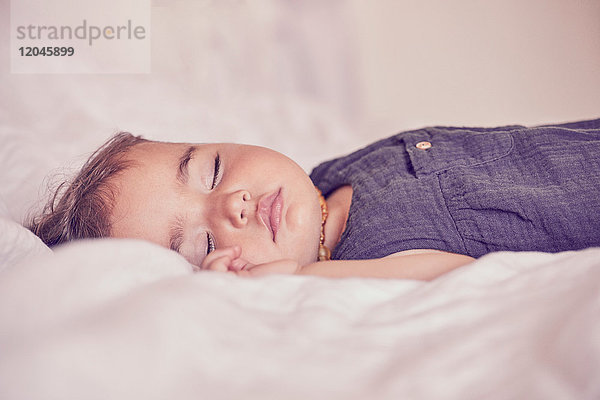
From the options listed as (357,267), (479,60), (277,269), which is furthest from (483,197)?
(479,60)

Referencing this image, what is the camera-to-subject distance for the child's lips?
36.5 inches

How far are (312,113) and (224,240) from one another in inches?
35.1

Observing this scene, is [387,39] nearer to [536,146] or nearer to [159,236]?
[536,146]

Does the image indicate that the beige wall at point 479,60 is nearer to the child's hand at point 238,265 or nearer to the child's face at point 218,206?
the child's face at point 218,206

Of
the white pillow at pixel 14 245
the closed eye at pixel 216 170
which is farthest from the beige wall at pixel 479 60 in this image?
the white pillow at pixel 14 245

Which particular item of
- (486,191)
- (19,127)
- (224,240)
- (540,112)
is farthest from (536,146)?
(19,127)

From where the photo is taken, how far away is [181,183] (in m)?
0.96

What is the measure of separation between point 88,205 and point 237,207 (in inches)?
12.6

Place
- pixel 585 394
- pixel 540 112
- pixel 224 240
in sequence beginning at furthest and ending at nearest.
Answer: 1. pixel 540 112
2. pixel 224 240
3. pixel 585 394

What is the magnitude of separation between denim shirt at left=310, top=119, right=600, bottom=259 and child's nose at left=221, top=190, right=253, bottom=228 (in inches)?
8.8

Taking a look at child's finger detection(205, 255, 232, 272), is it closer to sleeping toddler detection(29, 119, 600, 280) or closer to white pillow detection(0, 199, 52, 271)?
sleeping toddler detection(29, 119, 600, 280)

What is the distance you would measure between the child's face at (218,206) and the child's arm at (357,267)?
10 centimetres

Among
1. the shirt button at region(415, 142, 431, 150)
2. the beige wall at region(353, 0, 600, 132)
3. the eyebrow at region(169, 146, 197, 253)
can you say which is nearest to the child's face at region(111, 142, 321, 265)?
the eyebrow at region(169, 146, 197, 253)

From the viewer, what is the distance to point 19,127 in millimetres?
1384
